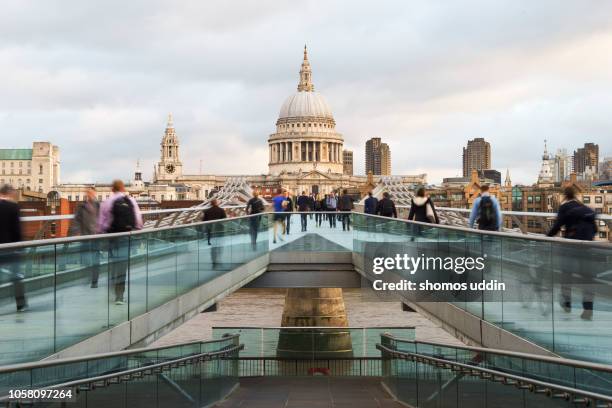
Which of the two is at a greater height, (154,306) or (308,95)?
(308,95)

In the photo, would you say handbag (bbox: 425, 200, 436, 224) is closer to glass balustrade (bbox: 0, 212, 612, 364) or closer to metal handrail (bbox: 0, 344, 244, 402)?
glass balustrade (bbox: 0, 212, 612, 364)

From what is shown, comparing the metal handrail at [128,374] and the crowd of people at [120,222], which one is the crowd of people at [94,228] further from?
the metal handrail at [128,374]

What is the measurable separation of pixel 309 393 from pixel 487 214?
5.67 meters

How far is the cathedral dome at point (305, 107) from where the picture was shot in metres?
186

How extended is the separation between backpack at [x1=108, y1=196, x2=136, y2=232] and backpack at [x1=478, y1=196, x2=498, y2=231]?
16.3 feet

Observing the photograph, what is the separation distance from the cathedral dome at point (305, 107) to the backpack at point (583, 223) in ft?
574

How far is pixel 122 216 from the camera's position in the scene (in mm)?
12164

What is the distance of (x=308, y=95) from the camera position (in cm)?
19000

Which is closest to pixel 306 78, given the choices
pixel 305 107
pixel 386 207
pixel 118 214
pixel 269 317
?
pixel 305 107

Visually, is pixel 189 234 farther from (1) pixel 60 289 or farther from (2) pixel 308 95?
(2) pixel 308 95

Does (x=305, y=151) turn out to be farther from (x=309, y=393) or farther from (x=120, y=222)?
(x=120, y=222)

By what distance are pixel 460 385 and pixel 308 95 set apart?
179936 mm

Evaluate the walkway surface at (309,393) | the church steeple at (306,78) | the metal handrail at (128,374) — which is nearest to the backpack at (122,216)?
the metal handrail at (128,374)

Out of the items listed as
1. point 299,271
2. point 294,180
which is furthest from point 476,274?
point 294,180
